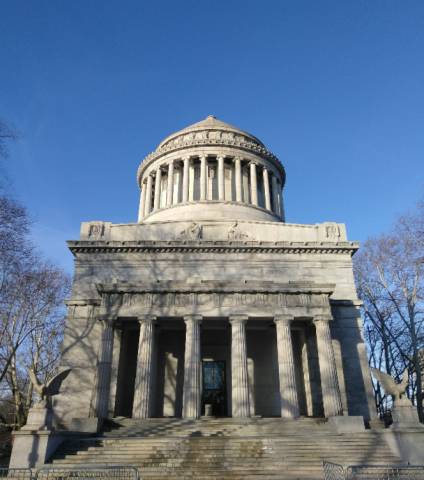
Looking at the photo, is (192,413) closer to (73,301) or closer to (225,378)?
(225,378)

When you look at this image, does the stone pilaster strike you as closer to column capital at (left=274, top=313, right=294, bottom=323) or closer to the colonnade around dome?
column capital at (left=274, top=313, right=294, bottom=323)

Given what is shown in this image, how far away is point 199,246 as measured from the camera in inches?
1040

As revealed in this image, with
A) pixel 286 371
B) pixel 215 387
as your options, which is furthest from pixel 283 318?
pixel 215 387

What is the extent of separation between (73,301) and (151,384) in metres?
7.72

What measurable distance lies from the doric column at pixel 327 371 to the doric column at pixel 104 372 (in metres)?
10.8

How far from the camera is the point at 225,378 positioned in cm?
2438

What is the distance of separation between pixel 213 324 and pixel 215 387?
13.9 feet

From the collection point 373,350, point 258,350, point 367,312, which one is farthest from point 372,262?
point 258,350

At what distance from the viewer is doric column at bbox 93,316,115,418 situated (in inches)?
754

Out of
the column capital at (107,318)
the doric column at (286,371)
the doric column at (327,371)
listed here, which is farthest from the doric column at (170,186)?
the doric column at (327,371)

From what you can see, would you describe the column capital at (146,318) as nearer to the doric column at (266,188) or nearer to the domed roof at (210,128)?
the doric column at (266,188)

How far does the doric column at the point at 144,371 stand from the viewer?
62.6ft

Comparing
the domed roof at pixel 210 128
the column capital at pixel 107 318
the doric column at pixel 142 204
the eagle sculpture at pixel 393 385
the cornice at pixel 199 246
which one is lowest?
the eagle sculpture at pixel 393 385

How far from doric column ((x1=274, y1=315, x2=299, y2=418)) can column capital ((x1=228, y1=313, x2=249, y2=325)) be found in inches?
65.8
